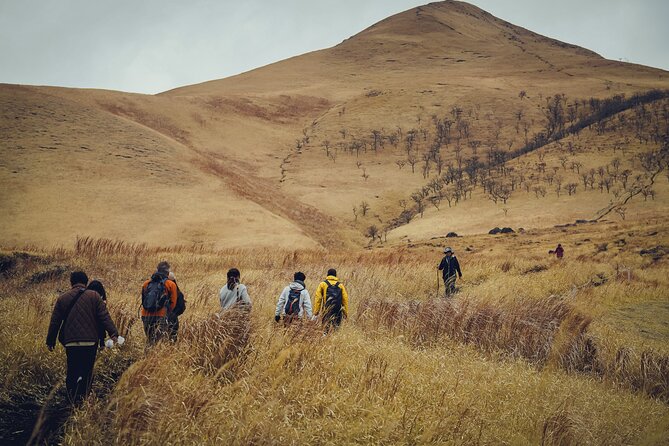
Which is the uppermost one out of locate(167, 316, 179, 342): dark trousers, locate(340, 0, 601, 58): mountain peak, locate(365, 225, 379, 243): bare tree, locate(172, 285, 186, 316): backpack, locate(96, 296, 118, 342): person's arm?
locate(340, 0, 601, 58): mountain peak

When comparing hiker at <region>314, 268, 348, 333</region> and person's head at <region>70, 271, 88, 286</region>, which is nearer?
person's head at <region>70, 271, 88, 286</region>

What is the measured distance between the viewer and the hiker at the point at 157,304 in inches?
266

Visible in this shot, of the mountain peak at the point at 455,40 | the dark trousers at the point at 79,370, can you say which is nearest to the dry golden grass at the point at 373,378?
the dark trousers at the point at 79,370

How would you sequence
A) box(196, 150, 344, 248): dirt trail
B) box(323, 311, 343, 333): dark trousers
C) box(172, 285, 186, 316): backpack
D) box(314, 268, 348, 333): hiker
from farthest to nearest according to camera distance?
box(196, 150, 344, 248): dirt trail
box(314, 268, 348, 333): hiker
box(323, 311, 343, 333): dark trousers
box(172, 285, 186, 316): backpack

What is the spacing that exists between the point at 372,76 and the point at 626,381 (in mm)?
143334

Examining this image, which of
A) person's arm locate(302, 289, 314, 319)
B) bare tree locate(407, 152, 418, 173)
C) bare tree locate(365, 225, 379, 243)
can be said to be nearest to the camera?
person's arm locate(302, 289, 314, 319)

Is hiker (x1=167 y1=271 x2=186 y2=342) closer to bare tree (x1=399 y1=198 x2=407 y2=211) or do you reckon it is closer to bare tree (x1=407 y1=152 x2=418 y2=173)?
bare tree (x1=399 y1=198 x2=407 y2=211)

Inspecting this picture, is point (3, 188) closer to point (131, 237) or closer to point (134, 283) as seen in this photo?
point (131, 237)

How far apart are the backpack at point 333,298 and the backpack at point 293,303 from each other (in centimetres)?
68

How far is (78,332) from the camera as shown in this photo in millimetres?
5453

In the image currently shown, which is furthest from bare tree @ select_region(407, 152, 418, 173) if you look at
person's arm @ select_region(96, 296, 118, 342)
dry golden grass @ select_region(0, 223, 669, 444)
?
person's arm @ select_region(96, 296, 118, 342)

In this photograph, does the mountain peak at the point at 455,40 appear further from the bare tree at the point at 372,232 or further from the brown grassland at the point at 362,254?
the bare tree at the point at 372,232

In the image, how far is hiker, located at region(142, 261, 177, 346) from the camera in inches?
266

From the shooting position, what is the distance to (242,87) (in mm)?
135750
